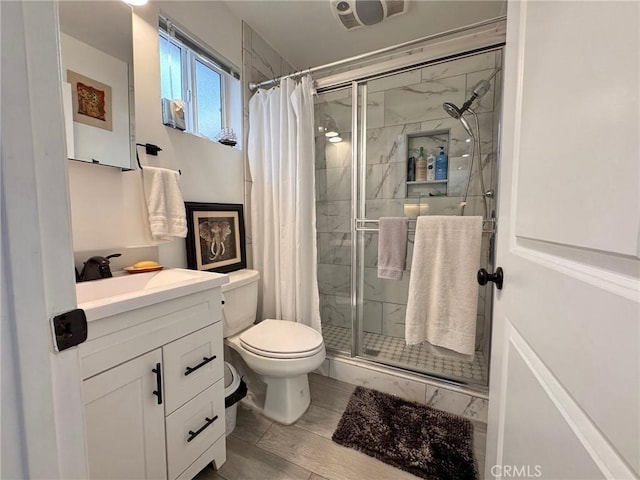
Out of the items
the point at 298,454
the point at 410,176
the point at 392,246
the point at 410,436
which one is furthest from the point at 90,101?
the point at 410,436

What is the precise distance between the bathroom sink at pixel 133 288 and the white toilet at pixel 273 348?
1.02 feet

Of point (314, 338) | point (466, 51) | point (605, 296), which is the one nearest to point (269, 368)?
point (314, 338)

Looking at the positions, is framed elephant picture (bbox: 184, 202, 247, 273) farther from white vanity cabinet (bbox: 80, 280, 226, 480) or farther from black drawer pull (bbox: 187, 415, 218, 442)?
black drawer pull (bbox: 187, 415, 218, 442)

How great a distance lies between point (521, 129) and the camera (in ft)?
2.09

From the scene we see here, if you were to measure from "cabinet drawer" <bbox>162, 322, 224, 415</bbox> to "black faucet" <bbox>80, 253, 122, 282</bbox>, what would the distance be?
0.44 metres

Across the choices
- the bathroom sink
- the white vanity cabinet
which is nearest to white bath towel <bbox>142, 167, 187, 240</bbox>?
the bathroom sink

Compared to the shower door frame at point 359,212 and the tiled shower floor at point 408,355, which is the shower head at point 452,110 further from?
the tiled shower floor at point 408,355

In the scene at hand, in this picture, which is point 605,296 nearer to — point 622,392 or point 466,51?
point 622,392

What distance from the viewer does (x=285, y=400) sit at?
4.73 ft

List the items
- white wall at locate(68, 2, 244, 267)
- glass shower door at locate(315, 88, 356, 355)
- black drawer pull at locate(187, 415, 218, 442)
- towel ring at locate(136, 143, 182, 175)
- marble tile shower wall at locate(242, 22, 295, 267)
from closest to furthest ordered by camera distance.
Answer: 1. black drawer pull at locate(187, 415, 218, 442)
2. white wall at locate(68, 2, 244, 267)
3. towel ring at locate(136, 143, 182, 175)
4. marble tile shower wall at locate(242, 22, 295, 267)
5. glass shower door at locate(315, 88, 356, 355)

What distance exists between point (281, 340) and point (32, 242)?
1.22 metres

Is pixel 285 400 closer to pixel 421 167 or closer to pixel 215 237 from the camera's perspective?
pixel 215 237

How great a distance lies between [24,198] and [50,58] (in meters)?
0.19

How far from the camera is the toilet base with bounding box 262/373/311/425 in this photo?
4.71 feet
